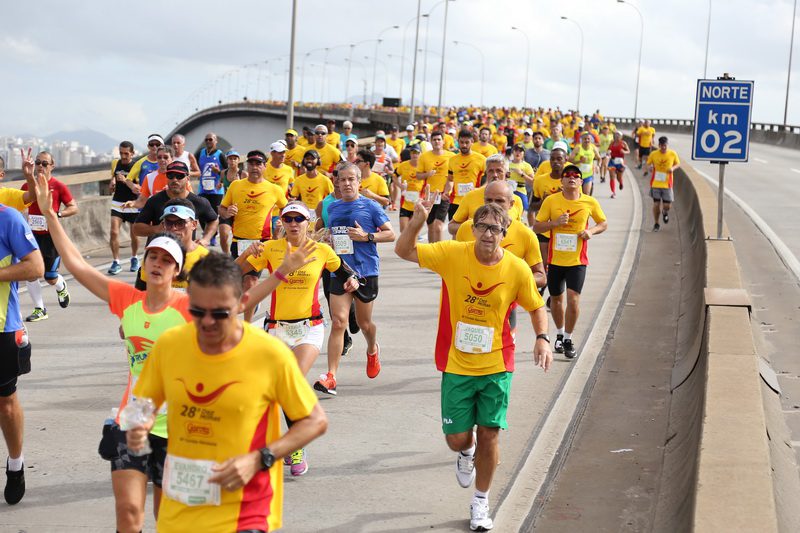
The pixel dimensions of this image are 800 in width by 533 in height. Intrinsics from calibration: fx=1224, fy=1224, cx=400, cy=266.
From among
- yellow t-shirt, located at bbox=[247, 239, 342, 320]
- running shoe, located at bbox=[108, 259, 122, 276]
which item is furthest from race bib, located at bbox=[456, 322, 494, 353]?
running shoe, located at bbox=[108, 259, 122, 276]

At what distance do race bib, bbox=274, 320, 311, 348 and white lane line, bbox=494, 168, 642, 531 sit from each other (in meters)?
1.77

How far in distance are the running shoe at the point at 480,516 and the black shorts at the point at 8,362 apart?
277 centimetres

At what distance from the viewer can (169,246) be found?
5.63 meters

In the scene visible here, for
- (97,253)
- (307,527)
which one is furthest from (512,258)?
(97,253)

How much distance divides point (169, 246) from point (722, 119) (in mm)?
11576

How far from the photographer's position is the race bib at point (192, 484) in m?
4.44

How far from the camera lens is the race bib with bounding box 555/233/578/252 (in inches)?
472

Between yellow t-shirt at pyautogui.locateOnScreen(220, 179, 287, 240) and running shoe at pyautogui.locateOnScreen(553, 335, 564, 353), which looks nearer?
running shoe at pyautogui.locateOnScreen(553, 335, 564, 353)

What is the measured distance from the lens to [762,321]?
45.2 feet

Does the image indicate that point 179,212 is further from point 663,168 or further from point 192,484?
point 663,168

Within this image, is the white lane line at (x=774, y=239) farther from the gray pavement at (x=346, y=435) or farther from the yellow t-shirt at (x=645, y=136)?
the yellow t-shirt at (x=645, y=136)

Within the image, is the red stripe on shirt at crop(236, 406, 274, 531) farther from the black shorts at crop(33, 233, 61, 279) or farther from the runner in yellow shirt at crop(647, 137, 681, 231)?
the runner in yellow shirt at crop(647, 137, 681, 231)

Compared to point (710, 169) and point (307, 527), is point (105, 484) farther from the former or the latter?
point (710, 169)

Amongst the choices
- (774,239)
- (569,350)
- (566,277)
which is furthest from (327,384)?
(774,239)
